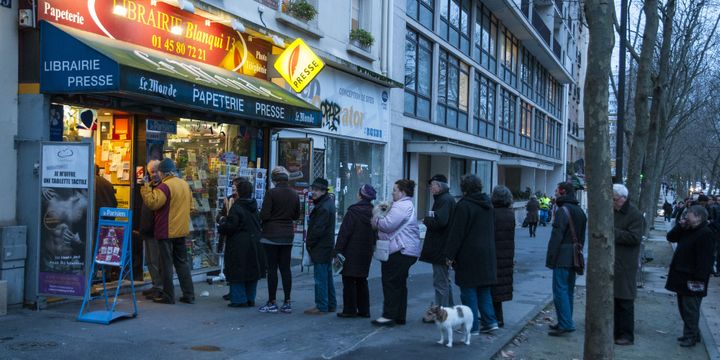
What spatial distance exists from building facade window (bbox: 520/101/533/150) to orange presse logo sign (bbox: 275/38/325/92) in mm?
22737

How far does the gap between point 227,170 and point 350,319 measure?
4.08 m

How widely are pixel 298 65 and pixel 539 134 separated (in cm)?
2895

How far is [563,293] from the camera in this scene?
303 inches

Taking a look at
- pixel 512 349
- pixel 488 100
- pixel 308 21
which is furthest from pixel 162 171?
pixel 488 100

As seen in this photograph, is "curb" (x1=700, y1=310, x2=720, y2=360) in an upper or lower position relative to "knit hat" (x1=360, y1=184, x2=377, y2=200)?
lower

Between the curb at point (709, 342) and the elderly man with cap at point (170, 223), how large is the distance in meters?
6.24

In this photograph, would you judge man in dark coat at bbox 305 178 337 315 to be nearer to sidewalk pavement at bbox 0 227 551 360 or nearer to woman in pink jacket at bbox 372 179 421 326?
sidewalk pavement at bbox 0 227 551 360

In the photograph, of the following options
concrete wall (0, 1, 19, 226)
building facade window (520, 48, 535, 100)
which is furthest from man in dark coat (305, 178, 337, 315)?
building facade window (520, 48, 535, 100)

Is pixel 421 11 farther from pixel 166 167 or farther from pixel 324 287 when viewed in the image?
pixel 324 287

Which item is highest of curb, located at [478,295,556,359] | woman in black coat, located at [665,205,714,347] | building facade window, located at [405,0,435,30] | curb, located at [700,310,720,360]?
building facade window, located at [405,0,435,30]

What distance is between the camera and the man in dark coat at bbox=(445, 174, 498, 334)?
23.8 ft

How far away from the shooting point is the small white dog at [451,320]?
22.3 ft

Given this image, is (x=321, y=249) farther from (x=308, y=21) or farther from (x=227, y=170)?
(x=308, y=21)

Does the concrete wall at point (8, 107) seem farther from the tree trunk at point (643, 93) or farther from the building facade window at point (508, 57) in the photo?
Answer: the building facade window at point (508, 57)
